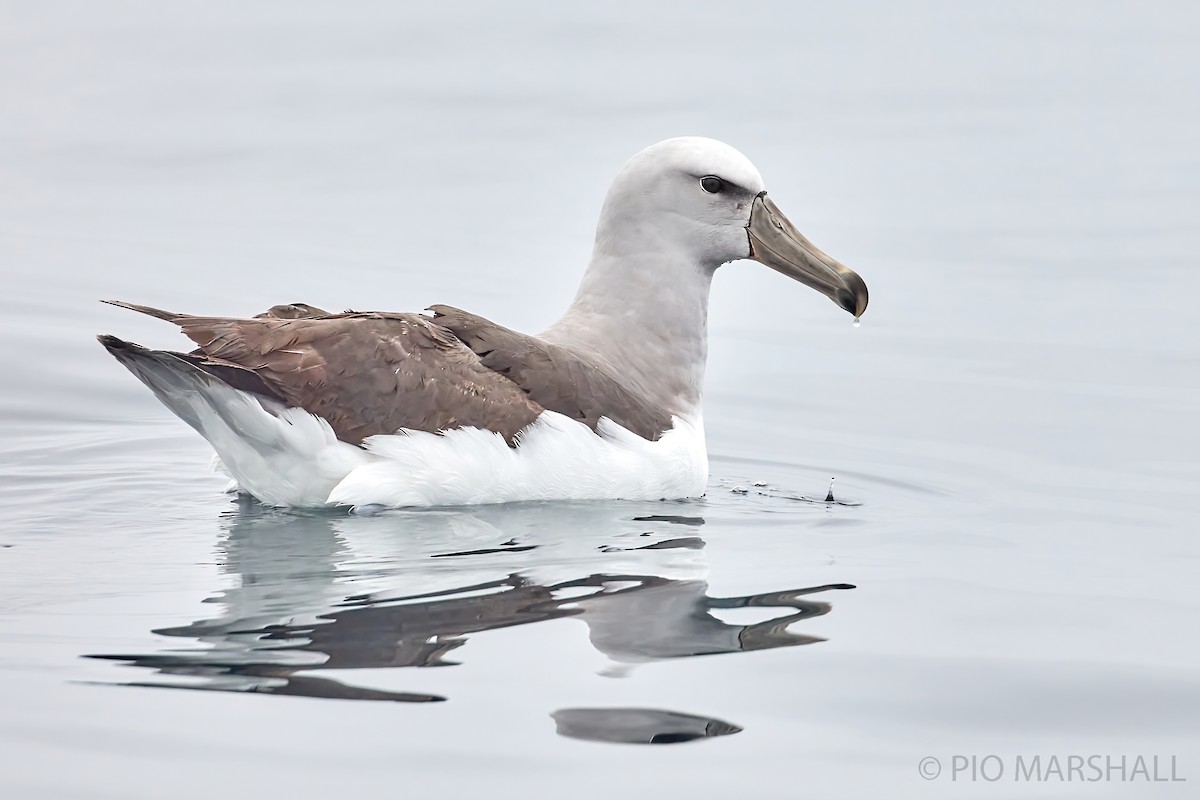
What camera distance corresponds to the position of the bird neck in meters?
9.19

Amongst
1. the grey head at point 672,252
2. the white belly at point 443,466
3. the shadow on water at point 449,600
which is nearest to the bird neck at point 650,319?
the grey head at point 672,252

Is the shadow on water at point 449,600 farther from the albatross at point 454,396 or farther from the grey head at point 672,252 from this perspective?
the grey head at point 672,252

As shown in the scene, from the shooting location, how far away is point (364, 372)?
309 inches

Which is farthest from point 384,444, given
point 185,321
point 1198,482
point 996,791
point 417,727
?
point 1198,482

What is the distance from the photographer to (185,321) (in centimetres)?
782

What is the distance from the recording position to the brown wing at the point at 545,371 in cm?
820

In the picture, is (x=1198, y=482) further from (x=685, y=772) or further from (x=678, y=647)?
(x=685, y=772)

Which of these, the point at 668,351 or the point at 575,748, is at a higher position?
the point at 668,351

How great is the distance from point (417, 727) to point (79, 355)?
8.99m

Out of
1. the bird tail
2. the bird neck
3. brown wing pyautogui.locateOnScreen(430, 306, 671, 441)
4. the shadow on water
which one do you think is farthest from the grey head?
the bird tail

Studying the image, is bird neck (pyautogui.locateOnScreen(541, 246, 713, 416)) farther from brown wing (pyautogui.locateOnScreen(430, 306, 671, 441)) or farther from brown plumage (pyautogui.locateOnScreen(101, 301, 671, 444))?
brown plumage (pyautogui.locateOnScreen(101, 301, 671, 444))

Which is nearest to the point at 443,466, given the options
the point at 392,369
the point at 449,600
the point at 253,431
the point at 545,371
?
the point at 392,369

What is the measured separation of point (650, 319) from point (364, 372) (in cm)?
195

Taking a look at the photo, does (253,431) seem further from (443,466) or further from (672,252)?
(672,252)
